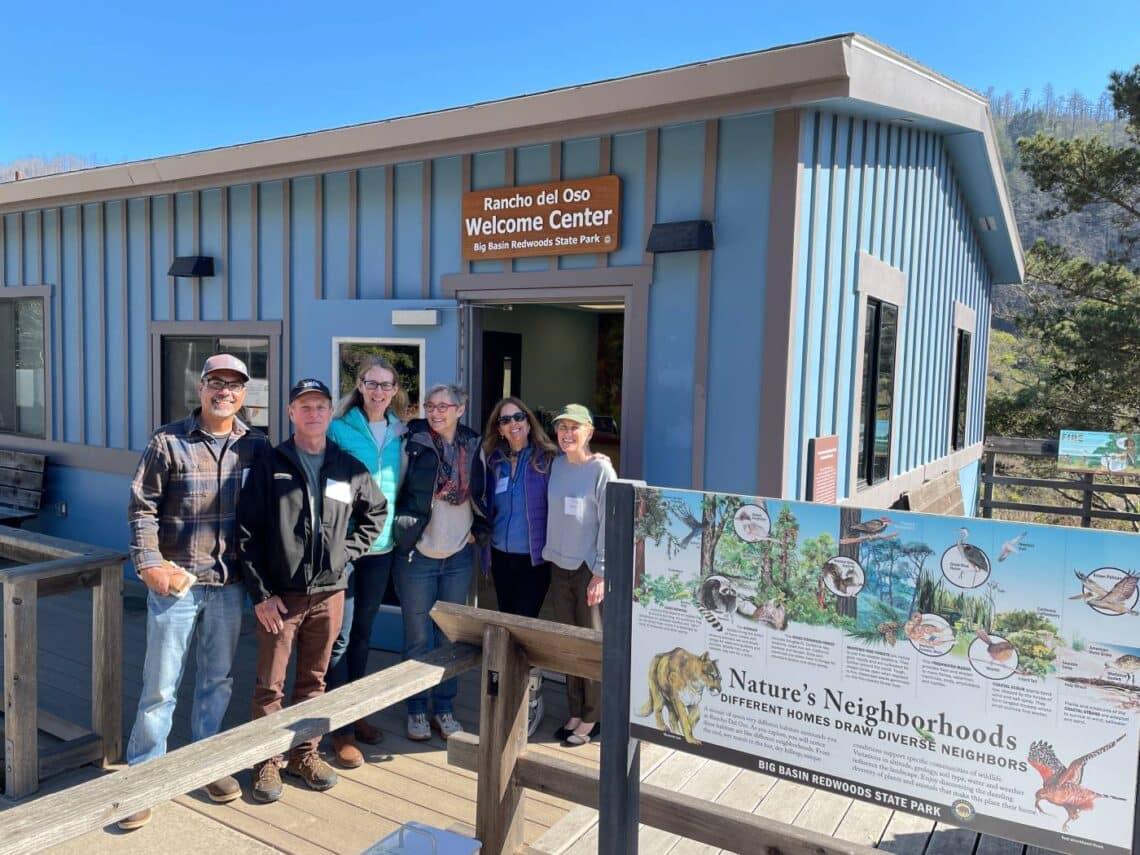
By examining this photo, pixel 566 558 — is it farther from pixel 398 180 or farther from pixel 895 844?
pixel 398 180

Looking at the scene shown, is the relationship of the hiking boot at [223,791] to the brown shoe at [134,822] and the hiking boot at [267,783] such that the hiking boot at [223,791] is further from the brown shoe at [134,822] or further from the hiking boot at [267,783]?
the brown shoe at [134,822]

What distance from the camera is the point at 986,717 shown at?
1.42 m

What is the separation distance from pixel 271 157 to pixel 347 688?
3.82 m

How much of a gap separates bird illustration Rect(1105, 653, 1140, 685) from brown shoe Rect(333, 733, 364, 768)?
2.95m

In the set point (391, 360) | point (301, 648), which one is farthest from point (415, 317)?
point (301, 648)

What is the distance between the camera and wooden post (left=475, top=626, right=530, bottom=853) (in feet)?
7.36

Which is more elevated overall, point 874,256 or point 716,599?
point 874,256

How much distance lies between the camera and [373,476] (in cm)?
344

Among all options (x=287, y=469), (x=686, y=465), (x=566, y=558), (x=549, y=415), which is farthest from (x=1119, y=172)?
(x=287, y=469)

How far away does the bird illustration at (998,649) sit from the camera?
1.40m

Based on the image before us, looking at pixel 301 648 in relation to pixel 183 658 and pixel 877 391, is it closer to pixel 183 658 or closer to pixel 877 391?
pixel 183 658

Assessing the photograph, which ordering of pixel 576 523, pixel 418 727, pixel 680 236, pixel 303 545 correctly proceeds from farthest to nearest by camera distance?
pixel 680 236 → pixel 418 727 → pixel 576 523 → pixel 303 545

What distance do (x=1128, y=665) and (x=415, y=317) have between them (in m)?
3.88

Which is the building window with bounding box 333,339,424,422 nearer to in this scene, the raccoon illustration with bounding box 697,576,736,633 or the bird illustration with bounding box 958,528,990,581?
the raccoon illustration with bounding box 697,576,736,633
